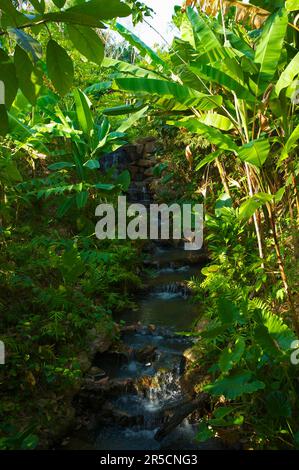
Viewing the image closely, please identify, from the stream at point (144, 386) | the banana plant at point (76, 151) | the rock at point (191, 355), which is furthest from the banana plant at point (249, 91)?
the banana plant at point (76, 151)

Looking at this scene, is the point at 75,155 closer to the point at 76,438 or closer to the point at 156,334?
the point at 156,334

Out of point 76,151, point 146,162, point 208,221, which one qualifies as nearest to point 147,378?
point 208,221

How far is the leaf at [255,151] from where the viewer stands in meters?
2.55

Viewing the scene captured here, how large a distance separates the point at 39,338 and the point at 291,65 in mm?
3321

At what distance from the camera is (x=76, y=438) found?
11.2 feet

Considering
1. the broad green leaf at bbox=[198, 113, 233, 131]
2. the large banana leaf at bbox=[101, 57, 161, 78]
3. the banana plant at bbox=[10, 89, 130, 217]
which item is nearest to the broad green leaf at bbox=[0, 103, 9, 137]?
the broad green leaf at bbox=[198, 113, 233, 131]

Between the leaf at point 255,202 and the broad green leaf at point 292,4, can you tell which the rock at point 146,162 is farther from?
the leaf at point 255,202

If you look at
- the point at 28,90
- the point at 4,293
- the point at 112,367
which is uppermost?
the point at 28,90

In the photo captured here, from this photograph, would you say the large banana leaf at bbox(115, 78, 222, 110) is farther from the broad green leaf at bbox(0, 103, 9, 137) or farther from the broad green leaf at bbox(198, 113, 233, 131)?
the broad green leaf at bbox(0, 103, 9, 137)

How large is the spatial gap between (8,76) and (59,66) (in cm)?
12

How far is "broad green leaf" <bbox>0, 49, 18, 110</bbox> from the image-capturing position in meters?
0.86

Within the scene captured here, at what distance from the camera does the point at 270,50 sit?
9.77ft

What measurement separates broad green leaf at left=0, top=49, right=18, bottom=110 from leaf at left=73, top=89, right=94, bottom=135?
5846 mm

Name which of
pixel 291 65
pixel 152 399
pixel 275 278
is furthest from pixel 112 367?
pixel 291 65
